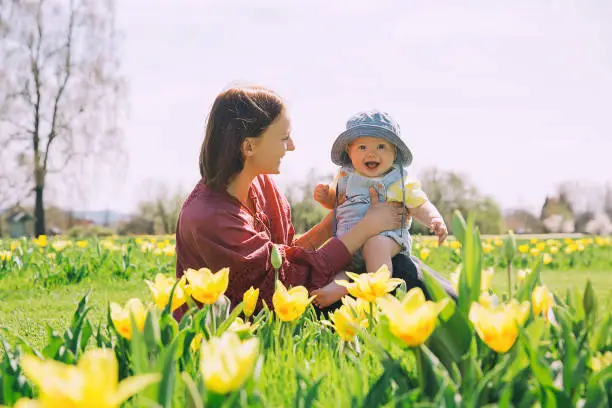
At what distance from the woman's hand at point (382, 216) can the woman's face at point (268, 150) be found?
48 cm

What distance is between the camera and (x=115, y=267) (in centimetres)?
625

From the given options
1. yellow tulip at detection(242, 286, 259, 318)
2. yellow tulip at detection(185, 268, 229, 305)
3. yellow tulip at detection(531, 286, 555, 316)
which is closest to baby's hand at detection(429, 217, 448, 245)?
yellow tulip at detection(242, 286, 259, 318)

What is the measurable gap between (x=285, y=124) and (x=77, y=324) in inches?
65.1

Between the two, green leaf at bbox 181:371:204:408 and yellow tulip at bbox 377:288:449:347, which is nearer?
green leaf at bbox 181:371:204:408

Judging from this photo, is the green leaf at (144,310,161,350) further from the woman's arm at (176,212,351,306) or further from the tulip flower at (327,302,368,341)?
the woman's arm at (176,212,351,306)

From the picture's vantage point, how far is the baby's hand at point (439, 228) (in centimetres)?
307

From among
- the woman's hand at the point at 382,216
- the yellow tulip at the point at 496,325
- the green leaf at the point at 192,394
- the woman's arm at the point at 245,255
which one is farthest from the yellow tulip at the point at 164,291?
the woman's hand at the point at 382,216

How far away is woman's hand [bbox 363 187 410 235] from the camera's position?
3.06 meters

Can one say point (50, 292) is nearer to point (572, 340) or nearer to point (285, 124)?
point (285, 124)

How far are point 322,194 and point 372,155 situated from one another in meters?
0.37

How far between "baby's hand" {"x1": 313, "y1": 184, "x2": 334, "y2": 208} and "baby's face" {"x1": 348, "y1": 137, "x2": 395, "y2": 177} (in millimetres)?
240

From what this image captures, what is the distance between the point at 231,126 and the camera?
298 cm

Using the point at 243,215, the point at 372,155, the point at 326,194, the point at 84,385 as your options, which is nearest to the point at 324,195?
the point at 326,194

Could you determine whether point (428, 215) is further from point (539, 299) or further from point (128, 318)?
point (128, 318)
